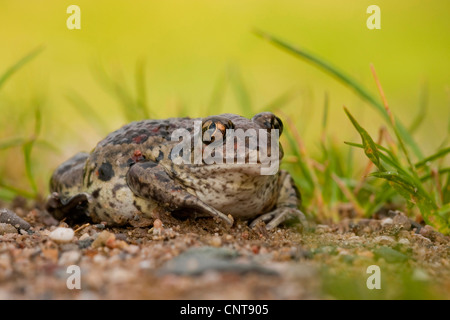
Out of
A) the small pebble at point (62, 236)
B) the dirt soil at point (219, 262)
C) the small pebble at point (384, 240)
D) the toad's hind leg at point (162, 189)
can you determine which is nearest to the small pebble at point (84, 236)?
the dirt soil at point (219, 262)

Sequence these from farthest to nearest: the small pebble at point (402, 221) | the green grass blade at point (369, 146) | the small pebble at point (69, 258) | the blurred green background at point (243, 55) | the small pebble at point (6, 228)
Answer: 1. the blurred green background at point (243, 55)
2. the small pebble at point (402, 221)
3. the small pebble at point (6, 228)
4. the green grass blade at point (369, 146)
5. the small pebble at point (69, 258)

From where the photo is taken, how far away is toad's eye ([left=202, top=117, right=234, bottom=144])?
3170 millimetres

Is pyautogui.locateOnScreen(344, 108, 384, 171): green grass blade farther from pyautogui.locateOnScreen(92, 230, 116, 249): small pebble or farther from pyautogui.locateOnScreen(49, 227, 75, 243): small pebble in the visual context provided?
pyautogui.locateOnScreen(49, 227, 75, 243): small pebble

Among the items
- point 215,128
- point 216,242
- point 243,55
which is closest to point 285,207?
point 215,128

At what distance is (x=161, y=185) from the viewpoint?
3.25m

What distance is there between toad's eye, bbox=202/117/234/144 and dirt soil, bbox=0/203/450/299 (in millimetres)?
499

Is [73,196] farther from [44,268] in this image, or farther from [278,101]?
[278,101]

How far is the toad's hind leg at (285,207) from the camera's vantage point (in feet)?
11.7

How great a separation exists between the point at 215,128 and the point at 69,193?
1.30 m

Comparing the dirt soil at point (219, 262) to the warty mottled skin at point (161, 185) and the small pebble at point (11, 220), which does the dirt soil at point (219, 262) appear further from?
the warty mottled skin at point (161, 185)

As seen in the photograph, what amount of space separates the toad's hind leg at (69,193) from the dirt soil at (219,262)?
298 mm

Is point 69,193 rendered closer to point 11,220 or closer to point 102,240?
point 11,220
